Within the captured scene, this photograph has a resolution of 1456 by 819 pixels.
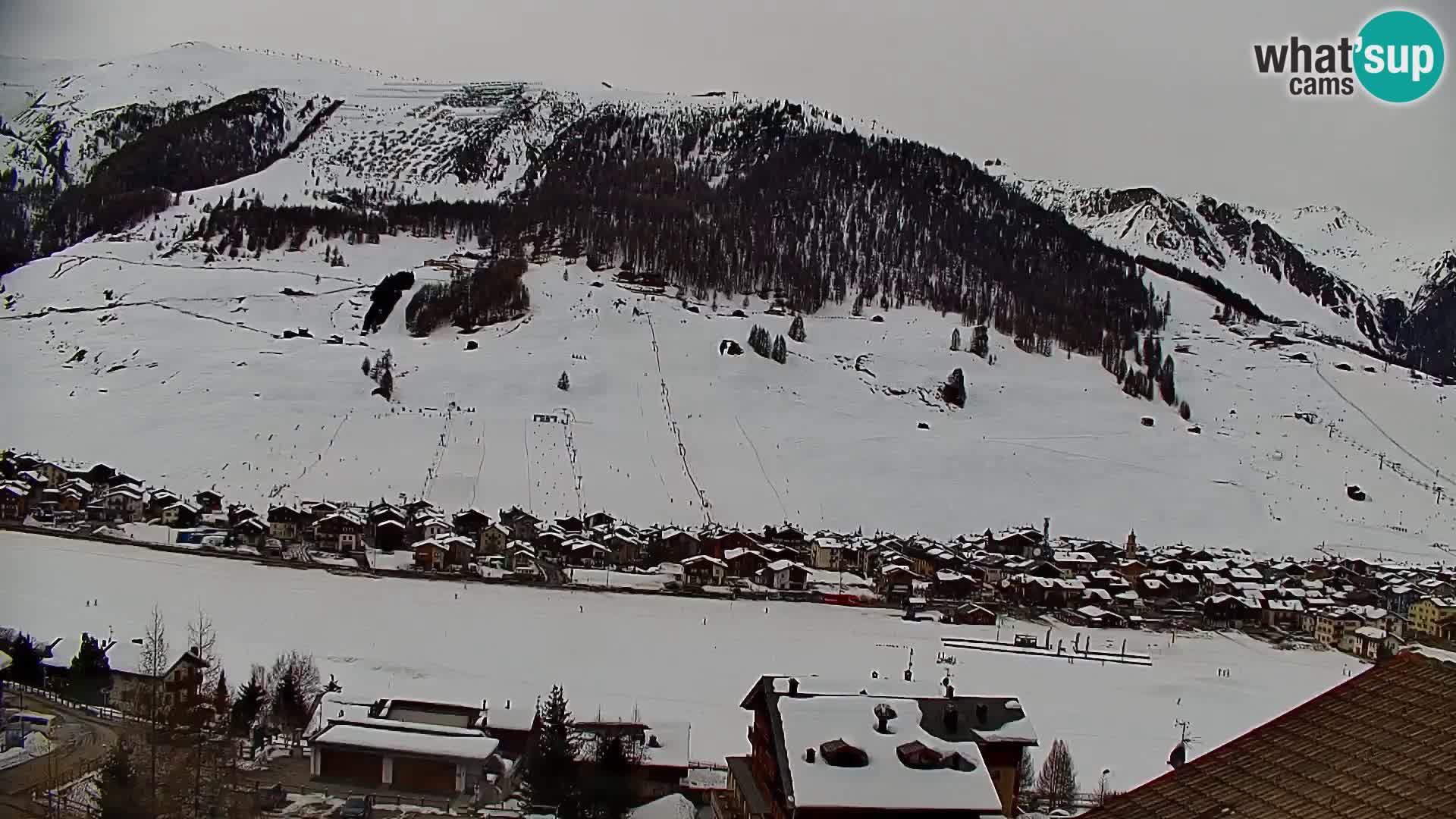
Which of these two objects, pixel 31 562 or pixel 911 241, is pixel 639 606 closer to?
pixel 31 562

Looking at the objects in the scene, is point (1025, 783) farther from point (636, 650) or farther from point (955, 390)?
point (955, 390)

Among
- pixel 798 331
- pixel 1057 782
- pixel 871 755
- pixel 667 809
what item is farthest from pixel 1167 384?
pixel 871 755

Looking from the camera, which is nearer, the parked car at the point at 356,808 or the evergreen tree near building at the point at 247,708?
the parked car at the point at 356,808

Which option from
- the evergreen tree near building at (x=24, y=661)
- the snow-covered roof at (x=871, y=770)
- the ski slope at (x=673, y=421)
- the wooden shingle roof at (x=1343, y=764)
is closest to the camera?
the wooden shingle roof at (x=1343, y=764)

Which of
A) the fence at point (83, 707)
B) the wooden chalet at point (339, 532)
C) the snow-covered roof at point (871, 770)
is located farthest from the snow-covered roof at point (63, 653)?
the wooden chalet at point (339, 532)

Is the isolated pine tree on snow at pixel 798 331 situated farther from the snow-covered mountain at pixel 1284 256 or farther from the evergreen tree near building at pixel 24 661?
the snow-covered mountain at pixel 1284 256

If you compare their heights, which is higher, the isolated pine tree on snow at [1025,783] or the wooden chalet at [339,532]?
the isolated pine tree on snow at [1025,783]

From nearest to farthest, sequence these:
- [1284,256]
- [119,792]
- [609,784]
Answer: [119,792], [609,784], [1284,256]

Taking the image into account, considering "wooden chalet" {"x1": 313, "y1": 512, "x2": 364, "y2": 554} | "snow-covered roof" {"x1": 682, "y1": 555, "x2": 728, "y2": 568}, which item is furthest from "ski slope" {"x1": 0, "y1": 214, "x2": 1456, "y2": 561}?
"snow-covered roof" {"x1": 682, "y1": 555, "x2": 728, "y2": 568}
